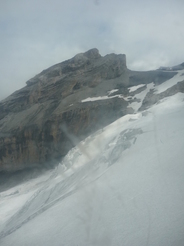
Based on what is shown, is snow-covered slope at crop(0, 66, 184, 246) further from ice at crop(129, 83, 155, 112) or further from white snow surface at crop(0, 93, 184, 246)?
ice at crop(129, 83, 155, 112)

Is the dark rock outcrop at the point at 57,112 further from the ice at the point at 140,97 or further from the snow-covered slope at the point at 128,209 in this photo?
the snow-covered slope at the point at 128,209

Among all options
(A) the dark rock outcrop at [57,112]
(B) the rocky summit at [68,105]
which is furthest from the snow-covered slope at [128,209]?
(A) the dark rock outcrop at [57,112]

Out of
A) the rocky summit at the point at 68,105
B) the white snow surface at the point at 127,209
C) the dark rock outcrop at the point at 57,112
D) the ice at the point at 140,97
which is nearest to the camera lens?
the white snow surface at the point at 127,209

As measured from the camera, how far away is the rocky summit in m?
26.9

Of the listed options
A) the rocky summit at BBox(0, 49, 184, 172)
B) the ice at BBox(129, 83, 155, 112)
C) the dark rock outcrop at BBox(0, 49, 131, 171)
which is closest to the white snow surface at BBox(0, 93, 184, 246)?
the rocky summit at BBox(0, 49, 184, 172)

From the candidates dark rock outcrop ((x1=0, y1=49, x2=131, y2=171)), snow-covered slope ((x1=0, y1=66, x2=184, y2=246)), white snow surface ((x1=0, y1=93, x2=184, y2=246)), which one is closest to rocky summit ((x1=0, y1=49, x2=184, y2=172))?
dark rock outcrop ((x1=0, y1=49, x2=131, y2=171))

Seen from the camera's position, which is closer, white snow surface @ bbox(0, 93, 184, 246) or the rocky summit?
white snow surface @ bbox(0, 93, 184, 246)

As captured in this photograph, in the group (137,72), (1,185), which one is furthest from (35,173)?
Result: (137,72)

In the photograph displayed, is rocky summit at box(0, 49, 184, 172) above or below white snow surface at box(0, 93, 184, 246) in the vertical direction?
above

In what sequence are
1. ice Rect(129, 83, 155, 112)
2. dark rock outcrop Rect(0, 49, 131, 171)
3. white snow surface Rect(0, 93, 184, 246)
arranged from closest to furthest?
white snow surface Rect(0, 93, 184, 246) → ice Rect(129, 83, 155, 112) → dark rock outcrop Rect(0, 49, 131, 171)

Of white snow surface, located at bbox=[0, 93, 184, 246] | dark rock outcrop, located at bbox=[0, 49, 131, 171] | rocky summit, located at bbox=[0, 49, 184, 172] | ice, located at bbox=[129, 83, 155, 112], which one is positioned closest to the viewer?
white snow surface, located at bbox=[0, 93, 184, 246]

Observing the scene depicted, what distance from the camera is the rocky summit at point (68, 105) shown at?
26875 mm

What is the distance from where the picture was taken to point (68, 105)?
1125 inches

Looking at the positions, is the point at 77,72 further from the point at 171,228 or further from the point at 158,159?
the point at 171,228
